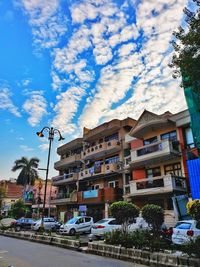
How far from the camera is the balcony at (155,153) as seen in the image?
896 inches

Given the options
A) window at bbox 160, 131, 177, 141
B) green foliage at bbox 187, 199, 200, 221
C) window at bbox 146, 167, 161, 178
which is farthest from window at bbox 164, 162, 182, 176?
green foliage at bbox 187, 199, 200, 221

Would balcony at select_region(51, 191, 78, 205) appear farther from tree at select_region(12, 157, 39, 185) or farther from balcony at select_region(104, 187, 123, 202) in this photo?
tree at select_region(12, 157, 39, 185)

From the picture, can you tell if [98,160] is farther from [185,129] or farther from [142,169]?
[185,129]

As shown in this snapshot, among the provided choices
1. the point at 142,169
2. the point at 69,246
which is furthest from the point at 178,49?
the point at 142,169

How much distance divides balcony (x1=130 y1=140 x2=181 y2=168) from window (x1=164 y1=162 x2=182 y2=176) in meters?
0.77

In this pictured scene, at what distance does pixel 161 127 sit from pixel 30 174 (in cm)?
3436

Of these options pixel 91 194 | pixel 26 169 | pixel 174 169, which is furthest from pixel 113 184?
pixel 26 169

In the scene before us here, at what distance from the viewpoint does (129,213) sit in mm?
12508

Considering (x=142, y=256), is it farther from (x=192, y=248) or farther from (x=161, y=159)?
(x=161, y=159)

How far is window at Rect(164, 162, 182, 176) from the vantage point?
23177mm

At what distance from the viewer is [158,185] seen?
73.6 feet

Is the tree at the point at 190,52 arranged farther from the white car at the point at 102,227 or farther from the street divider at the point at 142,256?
the white car at the point at 102,227

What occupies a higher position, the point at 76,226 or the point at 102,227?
the point at 76,226

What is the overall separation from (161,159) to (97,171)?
32.5ft
